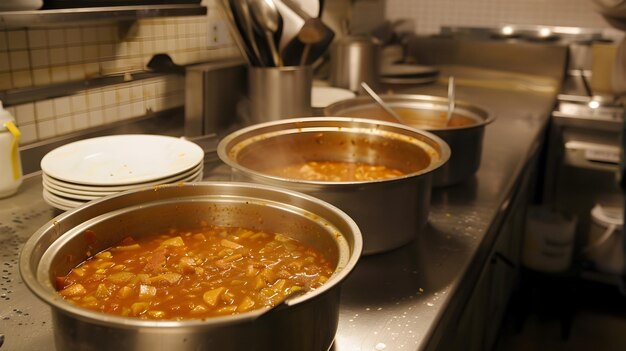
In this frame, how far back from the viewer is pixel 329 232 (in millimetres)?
889

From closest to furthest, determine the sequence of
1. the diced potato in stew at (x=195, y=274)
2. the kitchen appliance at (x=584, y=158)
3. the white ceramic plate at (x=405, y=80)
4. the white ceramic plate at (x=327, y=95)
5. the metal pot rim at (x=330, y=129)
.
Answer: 1. the diced potato in stew at (x=195, y=274)
2. the metal pot rim at (x=330, y=129)
3. the white ceramic plate at (x=327, y=95)
4. the kitchen appliance at (x=584, y=158)
5. the white ceramic plate at (x=405, y=80)

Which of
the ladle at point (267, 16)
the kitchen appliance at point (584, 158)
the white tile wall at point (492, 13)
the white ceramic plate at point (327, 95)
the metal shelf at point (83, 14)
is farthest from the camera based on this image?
the white tile wall at point (492, 13)

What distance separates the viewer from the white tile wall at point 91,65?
4.68ft

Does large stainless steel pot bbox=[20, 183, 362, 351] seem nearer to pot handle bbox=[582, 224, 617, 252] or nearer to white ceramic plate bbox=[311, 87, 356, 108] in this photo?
white ceramic plate bbox=[311, 87, 356, 108]

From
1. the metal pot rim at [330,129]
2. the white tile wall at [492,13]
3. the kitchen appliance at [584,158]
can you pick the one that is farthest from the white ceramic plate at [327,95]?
the white tile wall at [492,13]

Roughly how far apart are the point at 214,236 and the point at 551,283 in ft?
6.84

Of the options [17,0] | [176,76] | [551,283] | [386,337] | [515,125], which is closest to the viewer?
[386,337]

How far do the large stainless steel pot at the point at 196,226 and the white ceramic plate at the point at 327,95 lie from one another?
1035 mm

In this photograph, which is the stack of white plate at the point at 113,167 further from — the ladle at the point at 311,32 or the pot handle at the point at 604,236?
the pot handle at the point at 604,236

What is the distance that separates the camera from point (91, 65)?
1.61 meters

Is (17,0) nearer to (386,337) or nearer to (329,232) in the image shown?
(329,232)

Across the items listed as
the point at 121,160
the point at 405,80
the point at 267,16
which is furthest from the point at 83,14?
the point at 405,80

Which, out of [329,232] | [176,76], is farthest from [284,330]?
[176,76]

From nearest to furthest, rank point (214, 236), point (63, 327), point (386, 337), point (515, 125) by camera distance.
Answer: point (63, 327), point (386, 337), point (214, 236), point (515, 125)
